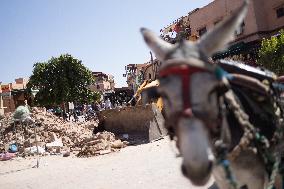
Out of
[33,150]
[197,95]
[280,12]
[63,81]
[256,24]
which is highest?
[280,12]

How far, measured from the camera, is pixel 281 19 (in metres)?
25.2

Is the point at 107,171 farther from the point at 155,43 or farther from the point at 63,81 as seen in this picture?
the point at 63,81

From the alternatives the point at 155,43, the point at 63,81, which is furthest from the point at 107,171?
the point at 63,81

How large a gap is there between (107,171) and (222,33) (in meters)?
7.88

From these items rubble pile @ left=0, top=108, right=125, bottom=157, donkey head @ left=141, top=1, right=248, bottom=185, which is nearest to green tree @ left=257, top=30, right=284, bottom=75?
rubble pile @ left=0, top=108, right=125, bottom=157

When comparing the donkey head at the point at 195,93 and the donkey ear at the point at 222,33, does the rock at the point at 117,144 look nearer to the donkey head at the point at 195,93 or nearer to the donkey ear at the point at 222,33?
the donkey head at the point at 195,93

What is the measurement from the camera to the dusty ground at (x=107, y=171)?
7719 millimetres

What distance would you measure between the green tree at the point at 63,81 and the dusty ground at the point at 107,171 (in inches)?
723

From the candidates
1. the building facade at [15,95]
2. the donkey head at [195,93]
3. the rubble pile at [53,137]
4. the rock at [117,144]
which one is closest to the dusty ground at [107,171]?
the rock at [117,144]

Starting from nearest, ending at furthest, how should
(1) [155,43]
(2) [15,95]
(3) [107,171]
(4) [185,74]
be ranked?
(4) [185,74] → (1) [155,43] → (3) [107,171] → (2) [15,95]

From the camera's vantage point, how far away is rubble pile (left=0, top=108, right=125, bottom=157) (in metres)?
14.2

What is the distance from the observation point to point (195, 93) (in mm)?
2424

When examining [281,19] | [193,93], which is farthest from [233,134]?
[281,19]

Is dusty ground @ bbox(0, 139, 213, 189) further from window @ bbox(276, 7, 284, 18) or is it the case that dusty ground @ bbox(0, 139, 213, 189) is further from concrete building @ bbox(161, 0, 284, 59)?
window @ bbox(276, 7, 284, 18)
